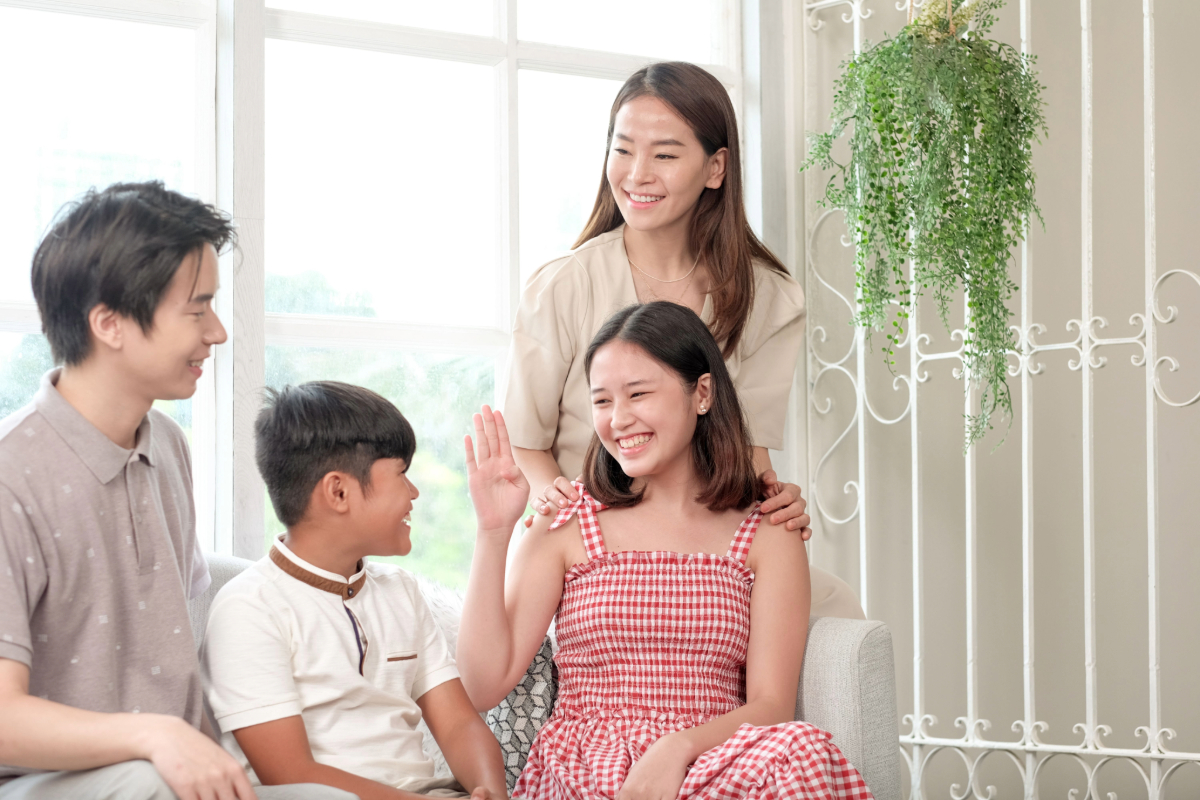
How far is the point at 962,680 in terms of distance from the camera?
3.07 meters

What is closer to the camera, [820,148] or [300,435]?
[300,435]

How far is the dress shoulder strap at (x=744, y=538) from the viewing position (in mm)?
1808

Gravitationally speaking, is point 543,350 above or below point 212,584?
above

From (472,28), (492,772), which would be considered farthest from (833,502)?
(492,772)

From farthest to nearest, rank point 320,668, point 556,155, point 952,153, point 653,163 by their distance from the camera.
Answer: point 556,155 < point 952,153 < point 653,163 < point 320,668

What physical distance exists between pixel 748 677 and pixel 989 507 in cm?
157

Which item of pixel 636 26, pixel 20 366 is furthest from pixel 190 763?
pixel 636 26

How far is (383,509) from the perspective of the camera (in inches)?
60.6

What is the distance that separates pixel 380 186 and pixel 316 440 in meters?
1.31

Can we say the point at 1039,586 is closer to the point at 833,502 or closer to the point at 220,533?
the point at 833,502

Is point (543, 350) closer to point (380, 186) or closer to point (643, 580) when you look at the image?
point (643, 580)

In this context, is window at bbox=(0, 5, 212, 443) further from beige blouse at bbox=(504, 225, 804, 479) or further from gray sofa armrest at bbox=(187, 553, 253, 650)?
beige blouse at bbox=(504, 225, 804, 479)

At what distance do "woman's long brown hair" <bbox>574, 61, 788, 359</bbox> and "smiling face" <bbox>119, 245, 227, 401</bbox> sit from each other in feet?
3.39

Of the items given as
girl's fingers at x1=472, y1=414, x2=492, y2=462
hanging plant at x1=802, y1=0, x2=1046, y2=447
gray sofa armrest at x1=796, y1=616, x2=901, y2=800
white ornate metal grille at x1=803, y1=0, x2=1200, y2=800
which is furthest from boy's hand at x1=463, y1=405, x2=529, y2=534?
white ornate metal grille at x1=803, y1=0, x2=1200, y2=800
